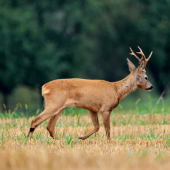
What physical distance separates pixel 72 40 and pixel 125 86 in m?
20.2

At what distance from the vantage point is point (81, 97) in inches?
292

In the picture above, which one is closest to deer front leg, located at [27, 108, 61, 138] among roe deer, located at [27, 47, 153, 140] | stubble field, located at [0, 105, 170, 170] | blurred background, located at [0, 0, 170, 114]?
roe deer, located at [27, 47, 153, 140]

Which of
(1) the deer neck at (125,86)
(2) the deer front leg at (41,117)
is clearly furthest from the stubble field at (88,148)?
(1) the deer neck at (125,86)

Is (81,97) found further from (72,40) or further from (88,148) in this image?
(72,40)

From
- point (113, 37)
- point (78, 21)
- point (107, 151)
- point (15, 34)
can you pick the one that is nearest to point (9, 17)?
point (15, 34)

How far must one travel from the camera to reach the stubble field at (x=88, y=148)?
13.0 feet

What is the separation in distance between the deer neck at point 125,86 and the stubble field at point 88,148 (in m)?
0.94

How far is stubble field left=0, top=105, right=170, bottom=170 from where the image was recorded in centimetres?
396

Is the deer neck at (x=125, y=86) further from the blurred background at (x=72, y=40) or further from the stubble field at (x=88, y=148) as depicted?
the blurred background at (x=72, y=40)

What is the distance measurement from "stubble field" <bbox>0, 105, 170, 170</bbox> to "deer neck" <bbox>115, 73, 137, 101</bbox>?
0.94 meters

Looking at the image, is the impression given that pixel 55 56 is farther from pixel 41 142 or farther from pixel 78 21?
pixel 41 142

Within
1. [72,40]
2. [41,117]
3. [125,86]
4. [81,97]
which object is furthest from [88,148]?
[72,40]

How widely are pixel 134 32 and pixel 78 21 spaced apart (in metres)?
7.29

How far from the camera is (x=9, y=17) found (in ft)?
80.6
